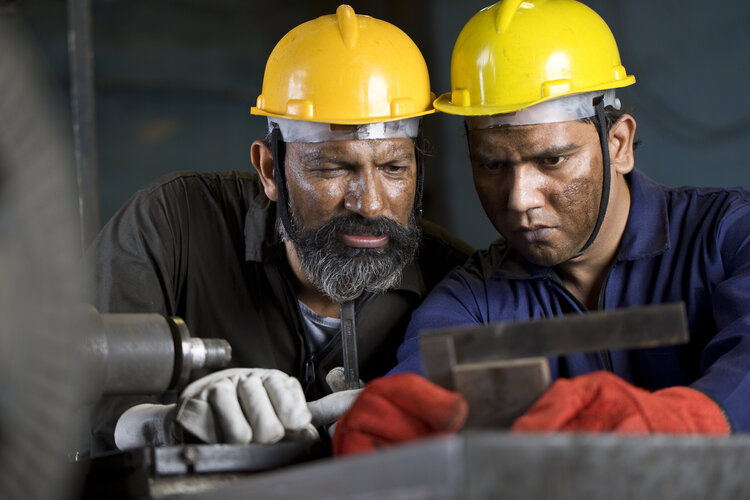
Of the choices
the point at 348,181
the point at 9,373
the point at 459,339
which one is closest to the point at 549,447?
the point at 459,339

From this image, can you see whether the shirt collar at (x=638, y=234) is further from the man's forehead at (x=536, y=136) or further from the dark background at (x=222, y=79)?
the dark background at (x=222, y=79)

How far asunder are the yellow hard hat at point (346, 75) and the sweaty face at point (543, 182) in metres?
0.29

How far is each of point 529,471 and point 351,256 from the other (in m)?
1.54

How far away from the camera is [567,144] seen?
85.0 inches

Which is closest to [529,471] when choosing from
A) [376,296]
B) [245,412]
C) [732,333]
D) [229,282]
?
[245,412]

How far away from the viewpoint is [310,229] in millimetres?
2430

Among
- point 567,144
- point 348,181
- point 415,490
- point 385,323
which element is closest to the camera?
point 415,490

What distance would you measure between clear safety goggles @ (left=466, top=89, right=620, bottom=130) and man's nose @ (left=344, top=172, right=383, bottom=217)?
0.30 m

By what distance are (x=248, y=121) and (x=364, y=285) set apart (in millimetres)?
5195

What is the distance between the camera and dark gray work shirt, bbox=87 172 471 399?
251cm

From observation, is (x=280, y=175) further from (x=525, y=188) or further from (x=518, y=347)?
(x=518, y=347)

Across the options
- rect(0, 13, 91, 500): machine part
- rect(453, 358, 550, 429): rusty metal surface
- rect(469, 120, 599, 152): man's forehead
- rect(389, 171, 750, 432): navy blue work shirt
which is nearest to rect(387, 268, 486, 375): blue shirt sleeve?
rect(389, 171, 750, 432): navy blue work shirt

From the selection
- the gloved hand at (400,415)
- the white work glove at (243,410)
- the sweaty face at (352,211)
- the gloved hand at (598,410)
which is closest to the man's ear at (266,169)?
the sweaty face at (352,211)

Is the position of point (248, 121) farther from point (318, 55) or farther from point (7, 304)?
point (7, 304)
